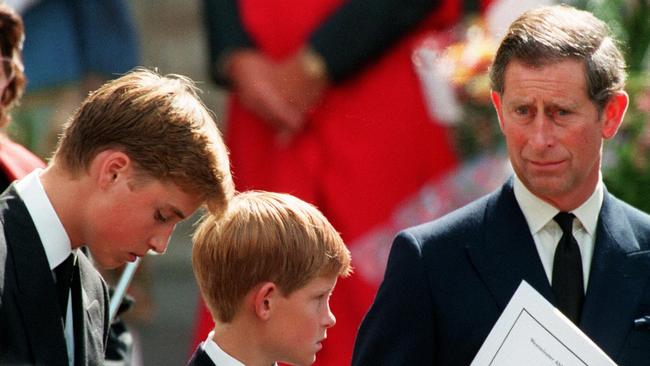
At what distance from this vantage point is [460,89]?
16.5 feet

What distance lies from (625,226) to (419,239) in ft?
1.42

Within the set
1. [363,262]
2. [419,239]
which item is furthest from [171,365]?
[419,239]

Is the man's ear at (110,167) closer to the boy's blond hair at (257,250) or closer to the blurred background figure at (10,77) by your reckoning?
the boy's blond hair at (257,250)

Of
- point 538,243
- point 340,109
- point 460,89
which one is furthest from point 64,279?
point 460,89

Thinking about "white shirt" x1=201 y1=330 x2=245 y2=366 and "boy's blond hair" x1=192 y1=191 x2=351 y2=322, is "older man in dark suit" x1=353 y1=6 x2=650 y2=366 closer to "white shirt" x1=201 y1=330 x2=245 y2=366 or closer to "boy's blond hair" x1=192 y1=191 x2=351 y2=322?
"boy's blond hair" x1=192 y1=191 x2=351 y2=322

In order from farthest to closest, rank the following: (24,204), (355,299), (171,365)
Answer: (171,365), (355,299), (24,204)

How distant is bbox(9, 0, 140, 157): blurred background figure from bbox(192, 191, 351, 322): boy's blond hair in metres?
2.50

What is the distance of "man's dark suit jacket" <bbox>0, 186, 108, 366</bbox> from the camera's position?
2695mm

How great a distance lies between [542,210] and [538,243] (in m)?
0.07

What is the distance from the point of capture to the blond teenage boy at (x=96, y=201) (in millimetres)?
2740

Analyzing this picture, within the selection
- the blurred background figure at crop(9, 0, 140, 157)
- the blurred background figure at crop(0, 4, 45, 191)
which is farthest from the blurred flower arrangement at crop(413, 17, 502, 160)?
the blurred background figure at crop(0, 4, 45, 191)

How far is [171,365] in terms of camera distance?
7102mm

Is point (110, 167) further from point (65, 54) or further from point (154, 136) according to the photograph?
point (65, 54)

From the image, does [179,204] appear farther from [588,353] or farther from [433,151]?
[433,151]
